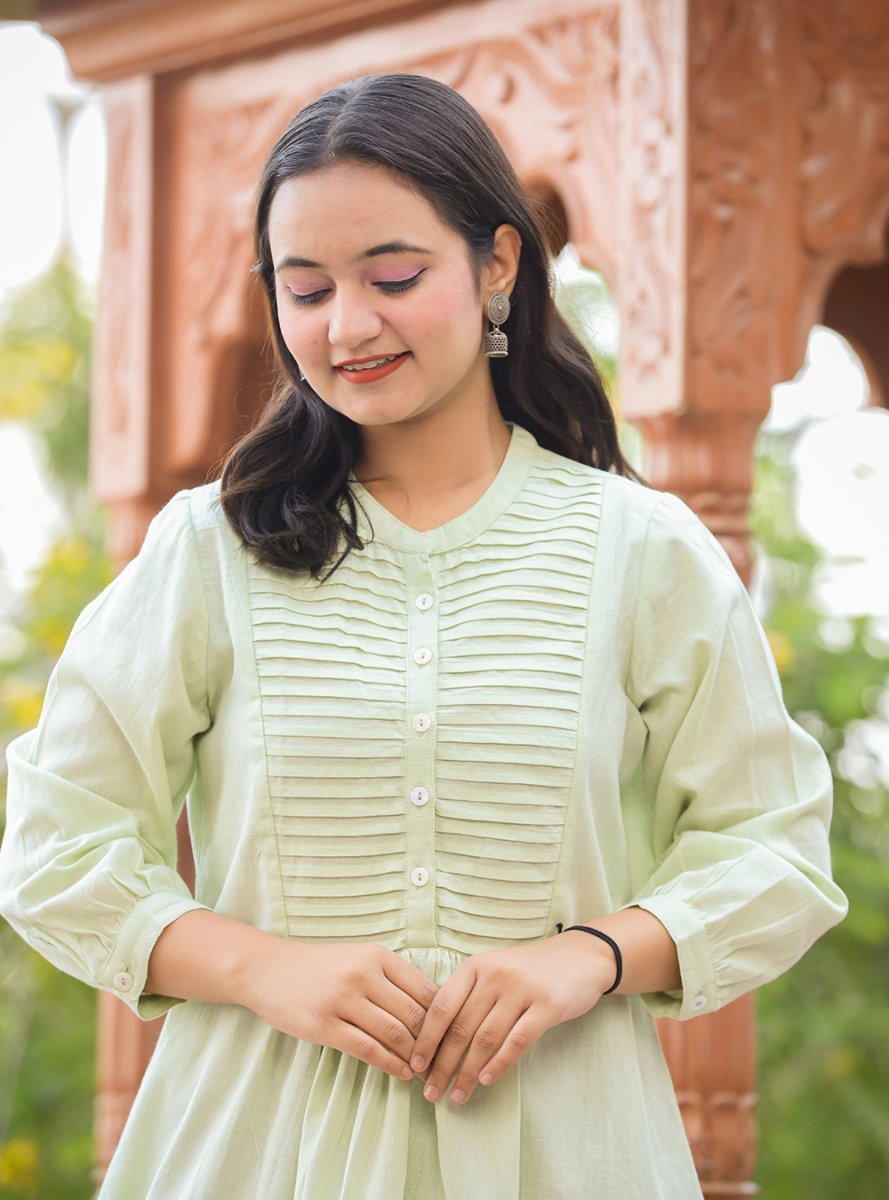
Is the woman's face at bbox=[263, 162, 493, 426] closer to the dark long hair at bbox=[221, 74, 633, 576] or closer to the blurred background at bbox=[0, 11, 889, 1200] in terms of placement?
the dark long hair at bbox=[221, 74, 633, 576]

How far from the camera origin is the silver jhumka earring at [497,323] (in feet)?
5.13

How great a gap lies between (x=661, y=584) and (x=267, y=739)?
395mm

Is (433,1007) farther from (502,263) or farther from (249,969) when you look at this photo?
(502,263)

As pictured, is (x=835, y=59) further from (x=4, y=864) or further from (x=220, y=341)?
(x=4, y=864)

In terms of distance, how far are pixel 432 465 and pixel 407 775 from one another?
31 centimetres

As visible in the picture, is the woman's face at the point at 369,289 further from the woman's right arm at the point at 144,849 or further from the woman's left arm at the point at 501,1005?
the woman's left arm at the point at 501,1005

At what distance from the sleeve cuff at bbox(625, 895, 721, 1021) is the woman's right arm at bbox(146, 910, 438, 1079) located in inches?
8.6

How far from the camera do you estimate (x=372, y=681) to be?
1.49 m

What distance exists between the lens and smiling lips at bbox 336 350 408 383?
4.79 ft

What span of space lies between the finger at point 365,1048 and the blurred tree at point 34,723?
2.61 m

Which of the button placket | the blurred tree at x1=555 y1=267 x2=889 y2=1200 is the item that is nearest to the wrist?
the button placket

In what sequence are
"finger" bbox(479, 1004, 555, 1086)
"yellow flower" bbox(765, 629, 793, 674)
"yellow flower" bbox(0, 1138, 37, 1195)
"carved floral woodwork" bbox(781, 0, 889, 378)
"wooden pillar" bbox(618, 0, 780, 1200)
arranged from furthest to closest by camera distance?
1. "yellow flower" bbox(0, 1138, 37, 1195)
2. "yellow flower" bbox(765, 629, 793, 674)
3. "carved floral woodwork" bbox(781, 0, 889, 378)
4. "wooden pillar" bbox(618, 0, 780, 1200)
5. "finger" bbox(479, 1004, 555, 1086)

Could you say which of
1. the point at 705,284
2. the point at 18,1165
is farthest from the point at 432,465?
the point at 18,1165

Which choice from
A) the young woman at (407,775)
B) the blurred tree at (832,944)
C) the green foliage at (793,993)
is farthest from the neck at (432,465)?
the blurred tree at (832,944)
